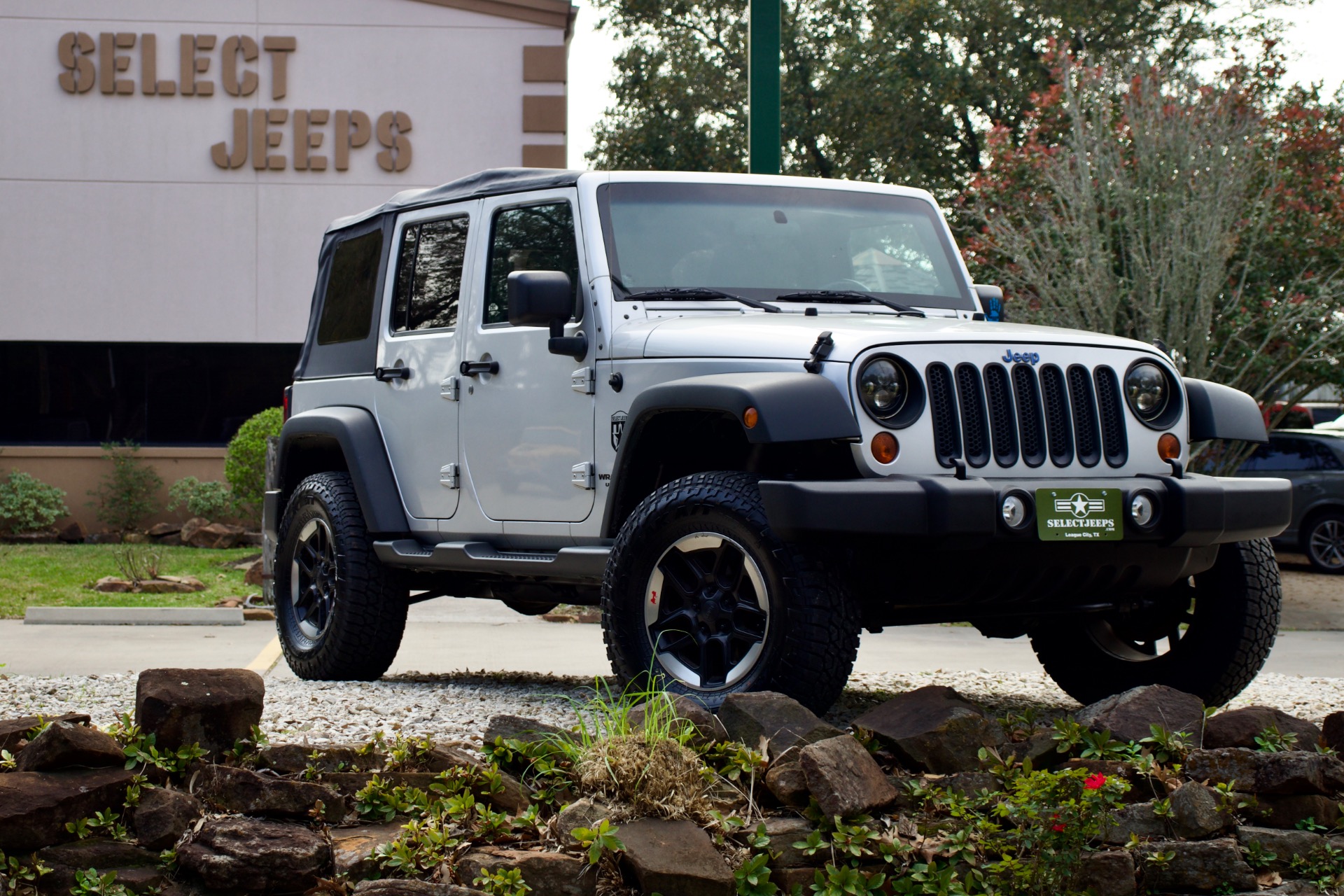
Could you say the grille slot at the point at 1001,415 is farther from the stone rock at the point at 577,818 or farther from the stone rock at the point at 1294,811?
the stone rock at the point at 577,818

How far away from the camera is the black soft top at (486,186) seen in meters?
6.39

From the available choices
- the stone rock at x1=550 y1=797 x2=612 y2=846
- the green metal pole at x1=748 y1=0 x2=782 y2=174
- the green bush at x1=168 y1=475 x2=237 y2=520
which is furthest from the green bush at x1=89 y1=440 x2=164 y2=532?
the stone rock at x1=550 y1=797 x2=612 y2=846

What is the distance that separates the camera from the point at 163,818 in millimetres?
4004

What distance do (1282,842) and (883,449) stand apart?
1.62 metres

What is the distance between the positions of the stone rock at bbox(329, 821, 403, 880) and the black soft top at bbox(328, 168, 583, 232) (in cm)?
300

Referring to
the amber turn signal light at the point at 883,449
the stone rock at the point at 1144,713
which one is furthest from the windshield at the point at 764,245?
the stone rock at the point at 1144,713

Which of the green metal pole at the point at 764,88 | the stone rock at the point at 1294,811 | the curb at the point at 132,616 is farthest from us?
the curb at the point at 132,616

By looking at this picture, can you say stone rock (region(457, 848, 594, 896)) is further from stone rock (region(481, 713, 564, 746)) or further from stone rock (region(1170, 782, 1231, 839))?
stone rock (region(1170, 782, 1231, 839))

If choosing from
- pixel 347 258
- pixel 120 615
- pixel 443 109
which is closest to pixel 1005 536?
pixel 347 258

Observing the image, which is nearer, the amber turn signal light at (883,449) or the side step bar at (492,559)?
the amber turn signal light at (883,449)

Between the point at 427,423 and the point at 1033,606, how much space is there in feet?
9.35

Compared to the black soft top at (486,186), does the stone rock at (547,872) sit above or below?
below

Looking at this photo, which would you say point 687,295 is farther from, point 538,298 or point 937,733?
point 937,733

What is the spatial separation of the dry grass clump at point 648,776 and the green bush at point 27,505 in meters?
14.9
